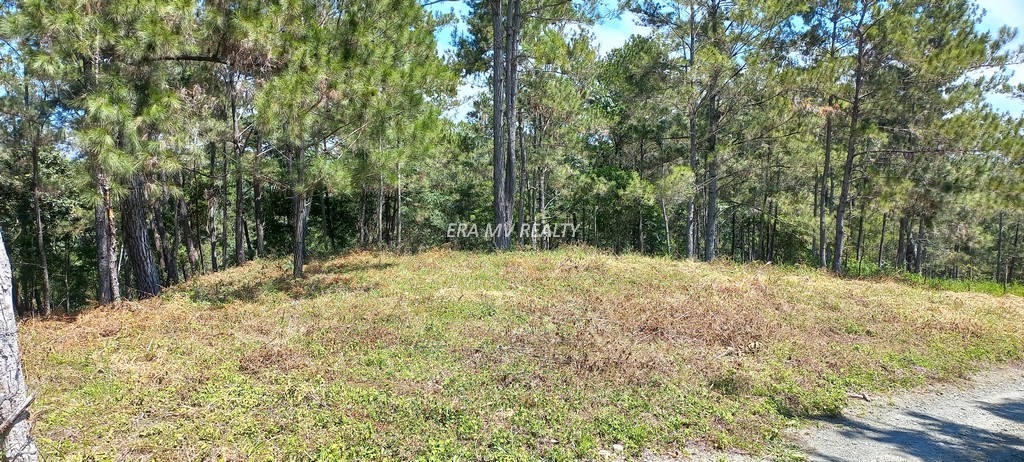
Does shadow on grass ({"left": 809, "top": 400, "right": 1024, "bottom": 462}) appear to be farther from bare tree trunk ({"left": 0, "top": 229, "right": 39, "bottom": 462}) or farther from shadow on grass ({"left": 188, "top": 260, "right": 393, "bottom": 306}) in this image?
shadow on grass ({"left": 188, "top": 260, "right": 393, "bottom": 306})

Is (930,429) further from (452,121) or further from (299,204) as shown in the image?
(452,121)

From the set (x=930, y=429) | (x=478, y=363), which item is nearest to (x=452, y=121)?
(x=478, y=363)

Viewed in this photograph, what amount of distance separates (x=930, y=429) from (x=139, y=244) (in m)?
12.1

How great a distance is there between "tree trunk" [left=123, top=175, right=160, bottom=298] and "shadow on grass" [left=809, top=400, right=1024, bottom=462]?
10860mm

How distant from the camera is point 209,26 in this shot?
782cm

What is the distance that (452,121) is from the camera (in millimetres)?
20469

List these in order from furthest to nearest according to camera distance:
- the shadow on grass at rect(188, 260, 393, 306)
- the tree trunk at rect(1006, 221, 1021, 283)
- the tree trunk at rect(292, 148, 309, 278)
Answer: the tree trunk at rect(1006, 221, 1021, 283)
the tree trunk at rect(292, 148, 309, 278)
the shadow on grass at rect(188, 260, 393, 306)

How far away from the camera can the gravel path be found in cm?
427

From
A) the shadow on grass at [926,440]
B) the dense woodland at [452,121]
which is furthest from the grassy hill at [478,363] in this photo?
the dense woodland at [452,121]

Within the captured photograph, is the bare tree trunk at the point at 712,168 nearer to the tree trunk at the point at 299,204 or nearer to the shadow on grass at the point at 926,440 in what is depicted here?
the shadow on grass at the point at 926,440

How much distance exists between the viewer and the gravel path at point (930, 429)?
4270 mm

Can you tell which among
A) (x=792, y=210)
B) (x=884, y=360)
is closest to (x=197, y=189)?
(x=884, y=360)

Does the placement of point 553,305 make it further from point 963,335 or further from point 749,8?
point 749,8

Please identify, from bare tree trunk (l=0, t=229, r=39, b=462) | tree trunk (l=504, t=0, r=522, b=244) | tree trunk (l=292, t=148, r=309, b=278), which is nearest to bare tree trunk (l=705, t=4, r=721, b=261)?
tree trunk (l=504, t=0, r=522, b=244)
